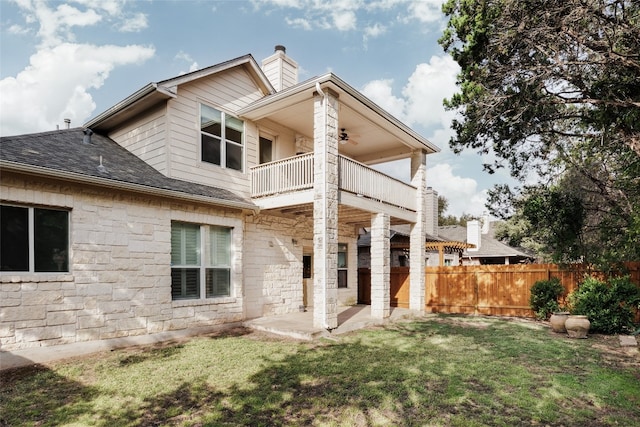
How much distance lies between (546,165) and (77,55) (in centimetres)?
1491

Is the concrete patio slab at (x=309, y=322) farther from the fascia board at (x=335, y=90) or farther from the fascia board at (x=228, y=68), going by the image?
the fascia board at (x=228, y=68)

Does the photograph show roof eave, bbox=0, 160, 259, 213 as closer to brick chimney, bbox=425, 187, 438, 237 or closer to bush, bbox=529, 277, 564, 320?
bush, bbox=529, 277, 564, 320

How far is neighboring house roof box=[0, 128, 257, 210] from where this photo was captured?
6601mm

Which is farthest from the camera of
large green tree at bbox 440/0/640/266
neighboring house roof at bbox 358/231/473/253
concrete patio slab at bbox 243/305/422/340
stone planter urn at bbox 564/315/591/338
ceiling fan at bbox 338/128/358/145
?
neighboring house roof at bbox 358/231/473/253

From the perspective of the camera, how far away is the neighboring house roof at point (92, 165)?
21.7ft

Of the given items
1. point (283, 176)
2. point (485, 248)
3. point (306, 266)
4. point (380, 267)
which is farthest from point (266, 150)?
point (485, 248)

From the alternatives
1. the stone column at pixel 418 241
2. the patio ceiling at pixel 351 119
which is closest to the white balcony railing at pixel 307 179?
the patio ceiling at pixel 351 119

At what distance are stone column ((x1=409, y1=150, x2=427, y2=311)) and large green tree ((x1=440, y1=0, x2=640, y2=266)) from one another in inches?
102

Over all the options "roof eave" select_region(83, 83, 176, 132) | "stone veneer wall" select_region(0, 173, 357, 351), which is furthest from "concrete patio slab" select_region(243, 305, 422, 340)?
"roof eave" select_region(83, 83, 176, 132)

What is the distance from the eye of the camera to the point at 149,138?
10000mm

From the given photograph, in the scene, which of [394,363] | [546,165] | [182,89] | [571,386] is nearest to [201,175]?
[182,89]

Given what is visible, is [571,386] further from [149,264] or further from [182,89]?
Answer: [182,89]

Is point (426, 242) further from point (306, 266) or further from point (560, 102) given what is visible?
point (560, 102)

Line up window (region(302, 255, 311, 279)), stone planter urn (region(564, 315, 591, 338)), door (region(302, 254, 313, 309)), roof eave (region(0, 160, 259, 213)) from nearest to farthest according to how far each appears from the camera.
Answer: roof eave (region(0, 160, 259, 213)), stone planter urn (region(564, 315, 591, 338)), door (region(302, 254, 313, 309)), window (region(302, 255, 311, 279))
